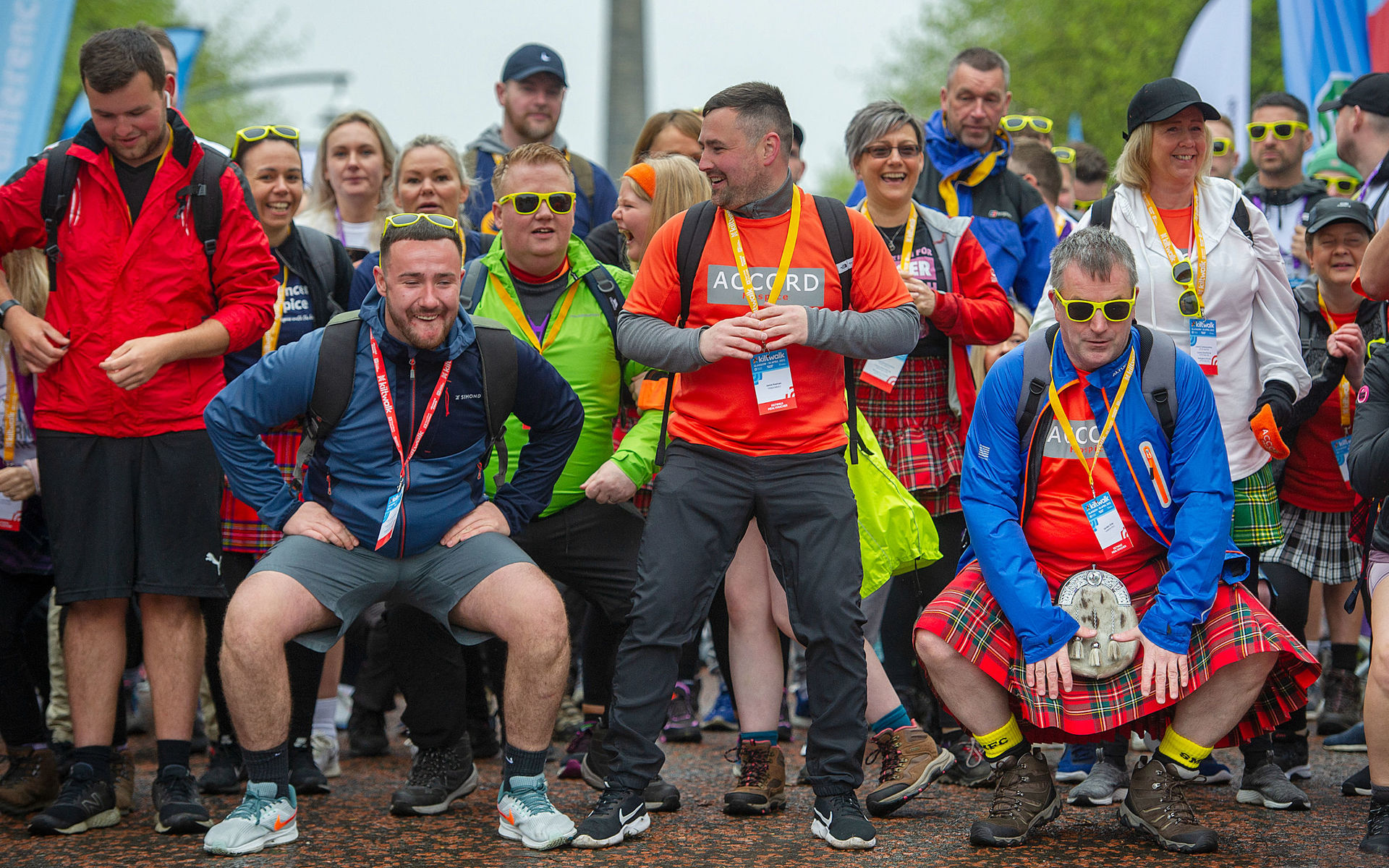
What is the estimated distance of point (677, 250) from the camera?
4621 mm

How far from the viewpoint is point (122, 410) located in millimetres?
4754

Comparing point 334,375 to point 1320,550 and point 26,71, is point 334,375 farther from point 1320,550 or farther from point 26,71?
point 26,71

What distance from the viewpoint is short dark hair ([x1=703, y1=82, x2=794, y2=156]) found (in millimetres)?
4527

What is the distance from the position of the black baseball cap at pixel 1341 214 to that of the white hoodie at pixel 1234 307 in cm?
57

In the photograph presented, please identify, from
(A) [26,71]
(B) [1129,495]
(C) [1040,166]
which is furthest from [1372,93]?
(A) [26,71]

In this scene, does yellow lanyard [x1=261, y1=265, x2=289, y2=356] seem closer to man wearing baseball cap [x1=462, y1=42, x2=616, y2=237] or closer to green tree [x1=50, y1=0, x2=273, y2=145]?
man wearing baseball cap [x1=462, y1=42, x2=616, y2=237]

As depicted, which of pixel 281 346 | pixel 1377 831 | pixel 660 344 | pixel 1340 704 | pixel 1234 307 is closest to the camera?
pixel 1377 831

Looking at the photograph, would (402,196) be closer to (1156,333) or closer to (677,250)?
(677,250)

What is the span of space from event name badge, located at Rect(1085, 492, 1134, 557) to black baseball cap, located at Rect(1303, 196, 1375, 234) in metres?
1.89

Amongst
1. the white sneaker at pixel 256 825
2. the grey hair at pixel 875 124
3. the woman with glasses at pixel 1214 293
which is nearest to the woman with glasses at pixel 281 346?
the white sneaker at pixel 256 825

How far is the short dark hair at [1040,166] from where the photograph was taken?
24.6 ft

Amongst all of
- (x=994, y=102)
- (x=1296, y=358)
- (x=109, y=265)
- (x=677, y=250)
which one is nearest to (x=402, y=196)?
(x=109, y=265)

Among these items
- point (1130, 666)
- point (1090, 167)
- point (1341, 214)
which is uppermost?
point (1090, 167)

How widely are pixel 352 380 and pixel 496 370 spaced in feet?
1.60
